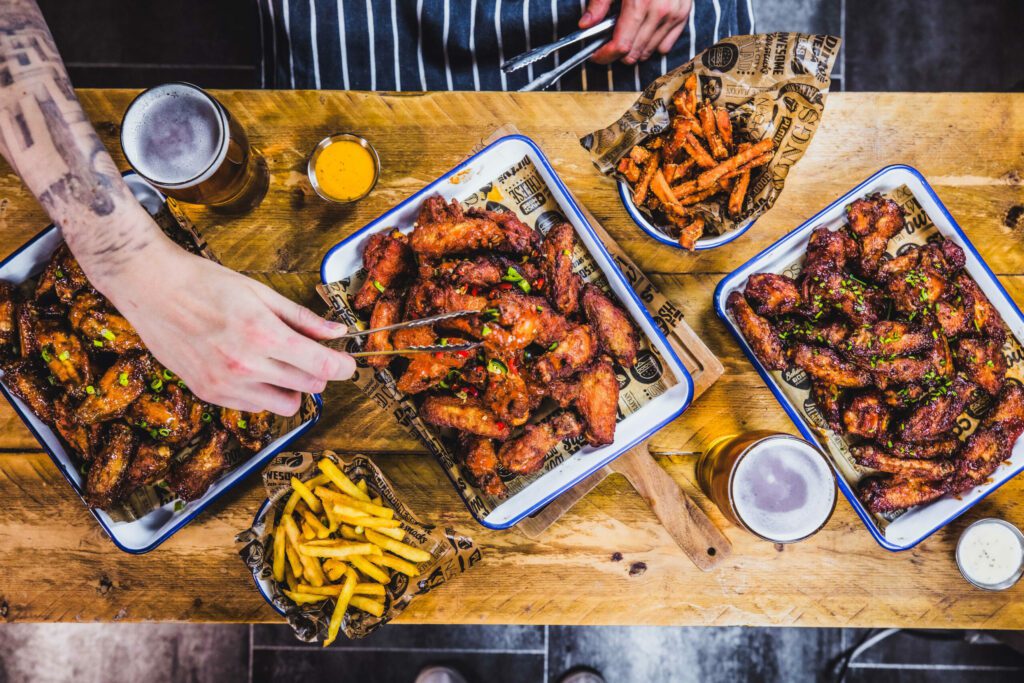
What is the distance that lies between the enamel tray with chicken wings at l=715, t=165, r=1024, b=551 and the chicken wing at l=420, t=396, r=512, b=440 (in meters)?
0.99

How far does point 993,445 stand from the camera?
2539 millimetres

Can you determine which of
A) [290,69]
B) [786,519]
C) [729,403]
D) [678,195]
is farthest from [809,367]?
[290,69]

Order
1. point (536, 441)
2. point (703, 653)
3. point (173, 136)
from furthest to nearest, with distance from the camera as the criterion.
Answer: point (703, 653) < point (536, 441) < point (173, 136)

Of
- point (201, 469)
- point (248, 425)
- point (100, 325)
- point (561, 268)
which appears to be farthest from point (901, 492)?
point (100, 325)

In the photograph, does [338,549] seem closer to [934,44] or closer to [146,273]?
[146,273]

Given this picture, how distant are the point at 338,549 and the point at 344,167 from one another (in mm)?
1525

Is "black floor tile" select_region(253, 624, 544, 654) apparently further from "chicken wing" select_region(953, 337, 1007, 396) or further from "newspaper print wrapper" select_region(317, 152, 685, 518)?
"chicken wing" select_region(953, 337, 1007, 396)

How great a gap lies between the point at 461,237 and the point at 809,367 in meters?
1.45

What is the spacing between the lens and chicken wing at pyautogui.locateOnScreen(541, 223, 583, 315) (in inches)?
95.6

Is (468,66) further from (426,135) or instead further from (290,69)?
(290,69)

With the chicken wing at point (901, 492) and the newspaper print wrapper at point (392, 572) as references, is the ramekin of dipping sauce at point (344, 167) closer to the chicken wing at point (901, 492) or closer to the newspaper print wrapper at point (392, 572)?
the newspaper print wrapper at point (392, 572)

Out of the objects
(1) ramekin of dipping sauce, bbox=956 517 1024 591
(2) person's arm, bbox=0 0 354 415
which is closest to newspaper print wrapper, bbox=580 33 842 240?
(2) person's arm, bbox=0 0 354 415

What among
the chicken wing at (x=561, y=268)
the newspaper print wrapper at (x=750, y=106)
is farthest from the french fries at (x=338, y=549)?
the chicken wing at (x=561, y=268)

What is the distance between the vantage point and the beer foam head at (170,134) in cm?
232
